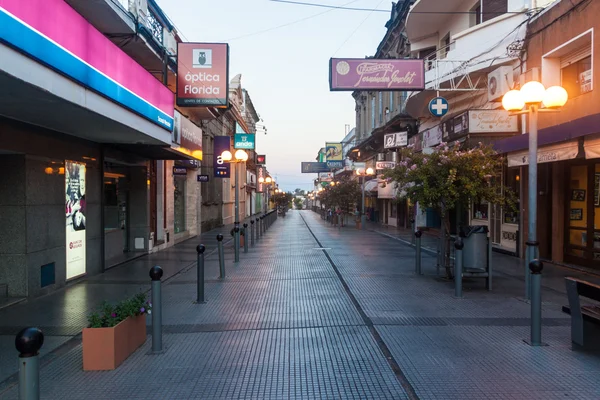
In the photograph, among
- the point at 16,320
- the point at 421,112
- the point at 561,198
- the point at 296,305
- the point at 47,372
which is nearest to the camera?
the point at 47,372

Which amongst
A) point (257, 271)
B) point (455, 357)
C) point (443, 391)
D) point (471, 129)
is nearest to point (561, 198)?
point (471, 129)

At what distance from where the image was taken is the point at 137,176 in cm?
1429

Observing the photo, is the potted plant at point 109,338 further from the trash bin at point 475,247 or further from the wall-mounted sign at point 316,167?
the wall-mounted sign at point 316,167

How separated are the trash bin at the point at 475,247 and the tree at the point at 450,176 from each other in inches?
27.4

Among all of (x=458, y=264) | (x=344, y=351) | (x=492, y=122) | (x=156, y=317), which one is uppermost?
(x=492, y=122)

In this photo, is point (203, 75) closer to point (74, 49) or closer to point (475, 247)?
point (74, 49)

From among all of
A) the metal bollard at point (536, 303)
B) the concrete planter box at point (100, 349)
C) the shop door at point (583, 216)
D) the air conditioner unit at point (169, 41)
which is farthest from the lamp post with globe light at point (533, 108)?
the air conditioner unit at point (169, 41)

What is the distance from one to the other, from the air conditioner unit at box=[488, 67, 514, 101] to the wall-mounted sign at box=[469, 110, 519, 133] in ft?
2.36

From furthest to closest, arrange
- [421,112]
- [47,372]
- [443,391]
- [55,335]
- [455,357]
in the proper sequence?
[421,112], [55,335], [455,357], [47,372], [443,391]

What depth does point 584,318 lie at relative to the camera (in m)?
5.15

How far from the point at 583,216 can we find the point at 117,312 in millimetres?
11360

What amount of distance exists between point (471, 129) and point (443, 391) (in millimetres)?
10663

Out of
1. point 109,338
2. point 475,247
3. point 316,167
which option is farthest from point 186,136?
point 316,167

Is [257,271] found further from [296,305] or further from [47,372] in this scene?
[47,372]
